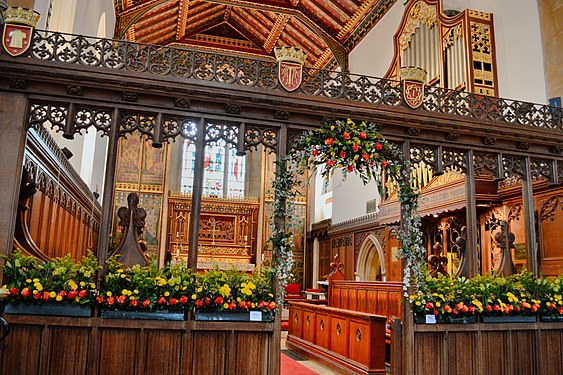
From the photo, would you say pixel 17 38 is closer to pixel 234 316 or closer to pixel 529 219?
pixel 234 316

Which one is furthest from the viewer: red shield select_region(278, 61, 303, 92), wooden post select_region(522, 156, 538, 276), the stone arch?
the stone arch

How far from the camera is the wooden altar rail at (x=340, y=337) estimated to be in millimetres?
6281

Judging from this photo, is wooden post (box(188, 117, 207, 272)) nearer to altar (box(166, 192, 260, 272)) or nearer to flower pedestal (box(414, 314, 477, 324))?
flower pedestal (box(414, 314, 477, 324))

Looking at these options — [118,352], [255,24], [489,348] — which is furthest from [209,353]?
[255,24]

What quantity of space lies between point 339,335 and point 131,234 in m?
3.63

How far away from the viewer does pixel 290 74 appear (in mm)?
5504

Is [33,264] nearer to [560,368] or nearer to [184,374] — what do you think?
[184,374]

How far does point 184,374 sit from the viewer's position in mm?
4770

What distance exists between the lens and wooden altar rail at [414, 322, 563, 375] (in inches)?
207

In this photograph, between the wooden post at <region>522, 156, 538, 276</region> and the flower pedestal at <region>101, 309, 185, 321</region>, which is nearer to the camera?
the flower pedestal at <region>101, 309, 185, 321</region>

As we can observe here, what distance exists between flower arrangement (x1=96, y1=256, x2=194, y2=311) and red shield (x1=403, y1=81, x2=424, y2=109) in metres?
3.11

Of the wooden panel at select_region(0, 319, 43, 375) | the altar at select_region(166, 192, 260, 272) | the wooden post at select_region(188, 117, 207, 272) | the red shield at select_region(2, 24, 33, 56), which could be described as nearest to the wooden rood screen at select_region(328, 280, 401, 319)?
the wooden post at select_region(188, 117, 207, 272)

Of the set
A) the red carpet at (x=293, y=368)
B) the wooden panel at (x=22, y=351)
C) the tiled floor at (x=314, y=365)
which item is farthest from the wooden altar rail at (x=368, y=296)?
the wooden panel at (x=22, y=351)

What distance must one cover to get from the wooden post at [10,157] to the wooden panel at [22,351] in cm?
74
